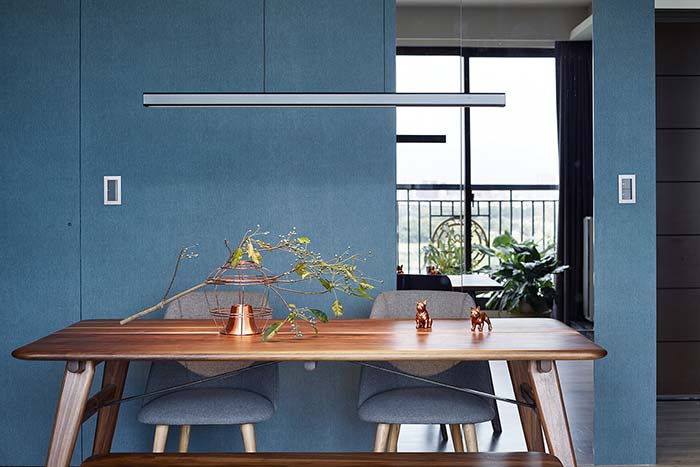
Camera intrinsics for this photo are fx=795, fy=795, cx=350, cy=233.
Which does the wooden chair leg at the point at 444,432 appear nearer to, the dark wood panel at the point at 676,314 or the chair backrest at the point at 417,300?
the chair backrest at the point at 417,300

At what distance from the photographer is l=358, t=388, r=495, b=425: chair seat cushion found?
2.86m

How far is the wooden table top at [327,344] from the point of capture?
2.43m

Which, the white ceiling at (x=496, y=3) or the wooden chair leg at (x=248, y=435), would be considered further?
the white ceiling at (x=496, y=3)

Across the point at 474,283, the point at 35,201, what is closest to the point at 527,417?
the point at 474,283

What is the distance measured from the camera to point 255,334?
2.80 meters

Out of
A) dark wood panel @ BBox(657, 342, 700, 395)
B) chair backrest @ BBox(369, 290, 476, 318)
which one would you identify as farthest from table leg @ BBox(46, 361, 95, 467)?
dark wood panel @ BBox(657, 342, 700, 395)

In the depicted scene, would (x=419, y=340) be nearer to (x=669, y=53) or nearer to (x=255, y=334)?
(x=255, y=334)

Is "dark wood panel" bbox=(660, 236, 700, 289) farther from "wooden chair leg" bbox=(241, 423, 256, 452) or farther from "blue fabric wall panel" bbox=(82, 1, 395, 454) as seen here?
"wooden chair leg" bbox=(241, 423, 256, 452)

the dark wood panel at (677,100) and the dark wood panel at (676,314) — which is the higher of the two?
the dark wood panel at (677,100)

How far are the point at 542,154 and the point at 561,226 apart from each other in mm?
353

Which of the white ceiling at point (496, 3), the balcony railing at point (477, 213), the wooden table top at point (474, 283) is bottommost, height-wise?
the wooden table top at point (474, 283)

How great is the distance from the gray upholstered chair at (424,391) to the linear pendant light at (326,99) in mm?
888

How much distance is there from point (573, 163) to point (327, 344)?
1.77 metres

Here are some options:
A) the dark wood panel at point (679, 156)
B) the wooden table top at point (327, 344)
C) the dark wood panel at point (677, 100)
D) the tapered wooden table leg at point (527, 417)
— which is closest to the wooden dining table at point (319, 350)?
the wooden table top at point (327, 344)
